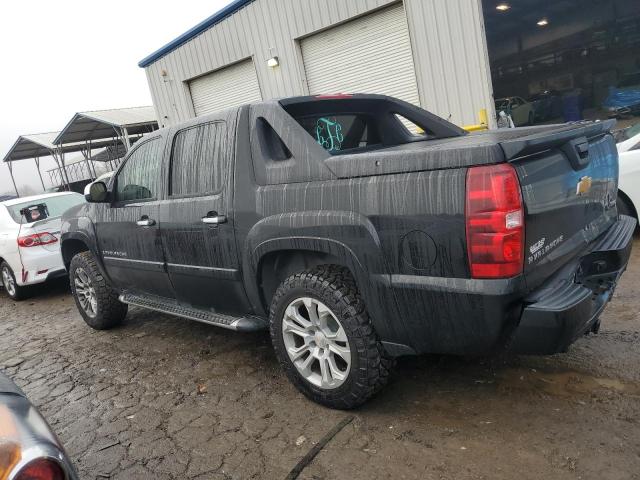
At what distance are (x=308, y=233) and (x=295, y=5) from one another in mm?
8938

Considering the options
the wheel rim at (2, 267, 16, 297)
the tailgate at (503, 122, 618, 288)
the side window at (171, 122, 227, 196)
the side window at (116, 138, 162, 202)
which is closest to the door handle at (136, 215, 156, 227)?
the side window at (116, 138, 162, 202)

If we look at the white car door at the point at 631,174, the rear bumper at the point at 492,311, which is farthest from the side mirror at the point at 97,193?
the white car door at the point at 631,174

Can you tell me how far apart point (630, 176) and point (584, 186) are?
295 cm

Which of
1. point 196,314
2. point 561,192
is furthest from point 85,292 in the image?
point 561,192

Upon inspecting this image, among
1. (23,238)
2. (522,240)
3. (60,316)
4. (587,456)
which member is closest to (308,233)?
(522,240)

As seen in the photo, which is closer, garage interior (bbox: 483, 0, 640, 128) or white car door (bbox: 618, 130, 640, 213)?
white car door (bbox: 618, 130, 640, 213)

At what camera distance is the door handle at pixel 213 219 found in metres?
3.18

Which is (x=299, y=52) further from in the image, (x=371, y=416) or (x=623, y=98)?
(x=371, y=416)

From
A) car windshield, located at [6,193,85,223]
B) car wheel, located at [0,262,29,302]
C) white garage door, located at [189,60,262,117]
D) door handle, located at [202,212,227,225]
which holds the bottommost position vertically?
car wheel, located at [0,262,29,302]

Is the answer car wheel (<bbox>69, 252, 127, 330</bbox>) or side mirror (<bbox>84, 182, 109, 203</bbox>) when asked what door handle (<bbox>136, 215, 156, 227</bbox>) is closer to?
side mirror (<bbox>84, 182, 109, 203</bbox>)

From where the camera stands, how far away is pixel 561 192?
2377 millimetres

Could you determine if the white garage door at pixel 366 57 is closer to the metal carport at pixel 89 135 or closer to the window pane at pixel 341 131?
the window pane at pixel 341 131

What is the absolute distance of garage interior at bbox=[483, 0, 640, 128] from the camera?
951 cm

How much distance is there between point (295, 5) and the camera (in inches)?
404
